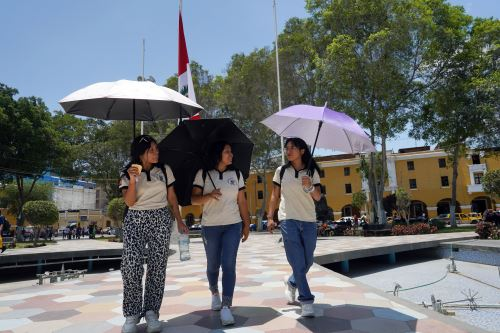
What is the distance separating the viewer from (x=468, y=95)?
74.7ft

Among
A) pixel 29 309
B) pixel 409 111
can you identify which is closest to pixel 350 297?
pixel 29 309

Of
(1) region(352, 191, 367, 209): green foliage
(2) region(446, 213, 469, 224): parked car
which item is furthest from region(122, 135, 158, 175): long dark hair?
(2) region(446, 213, 469, 224): parked car

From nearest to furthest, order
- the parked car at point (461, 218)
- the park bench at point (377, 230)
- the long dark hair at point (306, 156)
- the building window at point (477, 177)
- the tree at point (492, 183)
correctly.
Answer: the long dark hair at point (306, 156)
the park bench at point (377, 230)
the tree at point (492, 183)
the parked car at point (461, 218)
the building window at point (477, 177)

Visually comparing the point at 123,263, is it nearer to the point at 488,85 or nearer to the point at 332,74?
the point at 332,74

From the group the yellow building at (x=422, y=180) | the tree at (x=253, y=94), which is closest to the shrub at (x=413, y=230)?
the tree at (x=253, y=94)

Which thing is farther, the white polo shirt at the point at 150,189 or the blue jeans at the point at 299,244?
the blue jeans at the point at 299,244

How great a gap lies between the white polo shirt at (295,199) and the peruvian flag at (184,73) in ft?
24.6

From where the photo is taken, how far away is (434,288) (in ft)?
25.5

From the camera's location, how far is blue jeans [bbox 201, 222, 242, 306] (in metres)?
3.58

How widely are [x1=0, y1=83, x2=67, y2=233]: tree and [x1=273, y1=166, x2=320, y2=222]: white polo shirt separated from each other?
2574 cm

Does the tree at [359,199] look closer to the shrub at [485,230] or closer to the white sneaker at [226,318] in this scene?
the shrub at [485,230]

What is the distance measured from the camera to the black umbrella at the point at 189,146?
3.70 metres

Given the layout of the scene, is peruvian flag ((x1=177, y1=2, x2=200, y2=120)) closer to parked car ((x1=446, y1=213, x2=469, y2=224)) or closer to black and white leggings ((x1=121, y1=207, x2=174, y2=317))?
black and white leggings ((x1=121, y1=207, x2=174, y2=317))

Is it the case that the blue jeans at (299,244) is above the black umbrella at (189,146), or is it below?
below
